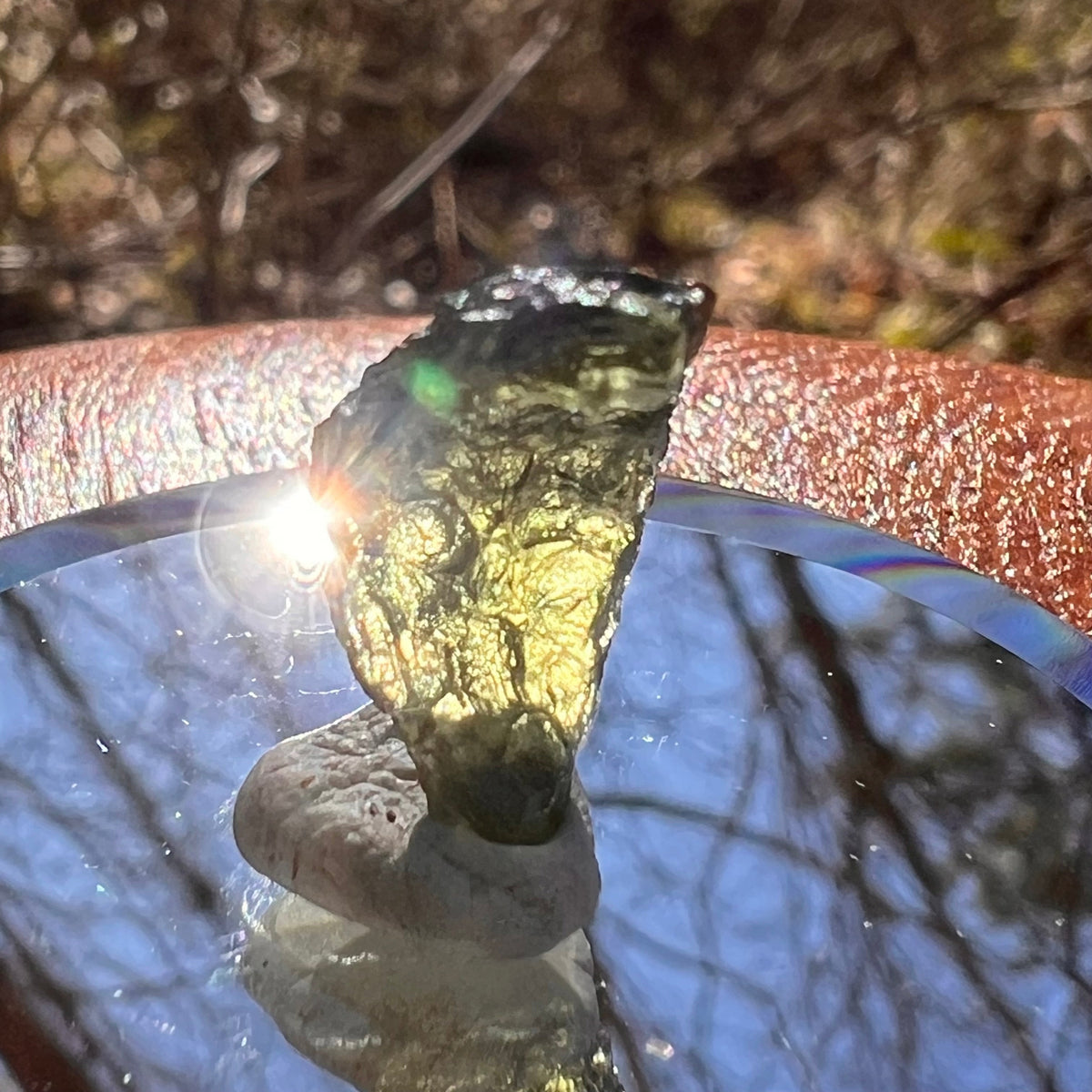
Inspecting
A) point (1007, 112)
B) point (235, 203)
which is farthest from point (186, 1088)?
point (1007, 112)

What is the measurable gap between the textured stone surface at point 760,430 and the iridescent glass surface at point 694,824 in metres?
0.10

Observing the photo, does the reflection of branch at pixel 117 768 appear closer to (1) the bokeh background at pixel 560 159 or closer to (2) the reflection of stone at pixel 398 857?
(2) the reflection of stone at pixel 398 857

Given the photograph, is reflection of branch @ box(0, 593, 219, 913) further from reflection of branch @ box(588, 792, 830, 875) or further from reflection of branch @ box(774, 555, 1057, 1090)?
reflection of branch @ box(774, 555, 1057, 1090)

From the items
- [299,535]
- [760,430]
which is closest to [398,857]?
[299,535]

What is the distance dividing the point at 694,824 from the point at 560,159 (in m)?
0.86

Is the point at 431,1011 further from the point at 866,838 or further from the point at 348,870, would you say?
the point at 866,838

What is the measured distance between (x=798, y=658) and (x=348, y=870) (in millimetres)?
251

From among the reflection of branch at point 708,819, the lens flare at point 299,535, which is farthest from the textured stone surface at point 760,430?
the reflection of branch at point 708,819

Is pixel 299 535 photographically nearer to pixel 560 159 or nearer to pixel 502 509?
pixel 502 509

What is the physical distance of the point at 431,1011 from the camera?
17.8 inches

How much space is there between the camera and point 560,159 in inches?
49.3

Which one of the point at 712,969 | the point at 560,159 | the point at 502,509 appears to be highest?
the point at 560,159

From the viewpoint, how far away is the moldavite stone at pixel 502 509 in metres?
0.41

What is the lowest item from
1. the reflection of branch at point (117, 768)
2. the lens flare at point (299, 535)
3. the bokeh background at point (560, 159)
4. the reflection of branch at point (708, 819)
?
the reflection of branch at point (708, 819)
